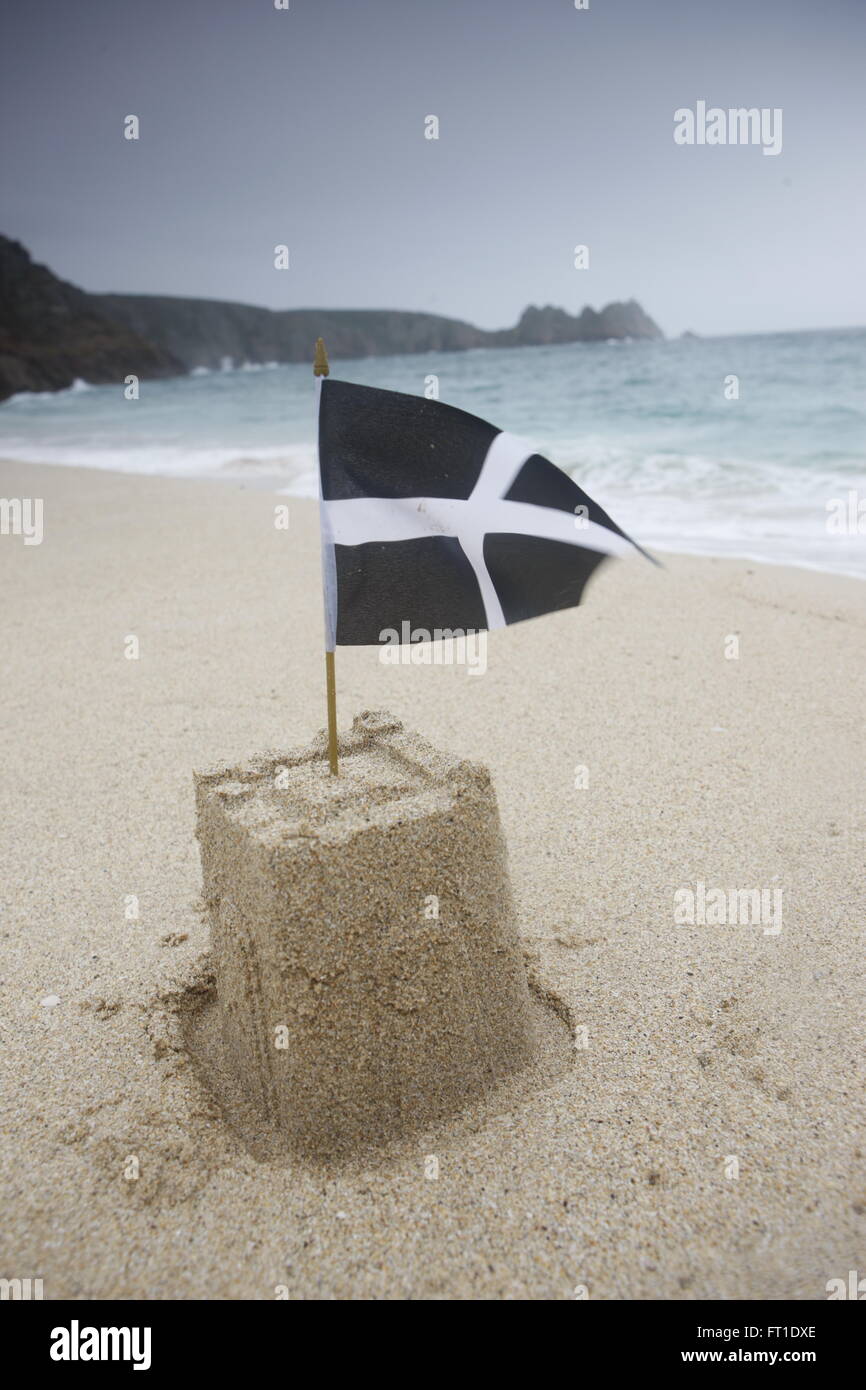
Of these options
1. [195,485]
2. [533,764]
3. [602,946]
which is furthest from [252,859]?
[195,485]

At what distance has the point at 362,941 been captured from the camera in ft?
5.96

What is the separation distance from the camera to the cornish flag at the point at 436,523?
197 cm

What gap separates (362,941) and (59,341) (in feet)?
227

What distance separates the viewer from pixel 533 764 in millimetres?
3721

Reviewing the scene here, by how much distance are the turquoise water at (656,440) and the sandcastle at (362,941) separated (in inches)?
218

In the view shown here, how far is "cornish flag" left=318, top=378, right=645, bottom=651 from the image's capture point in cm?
197
